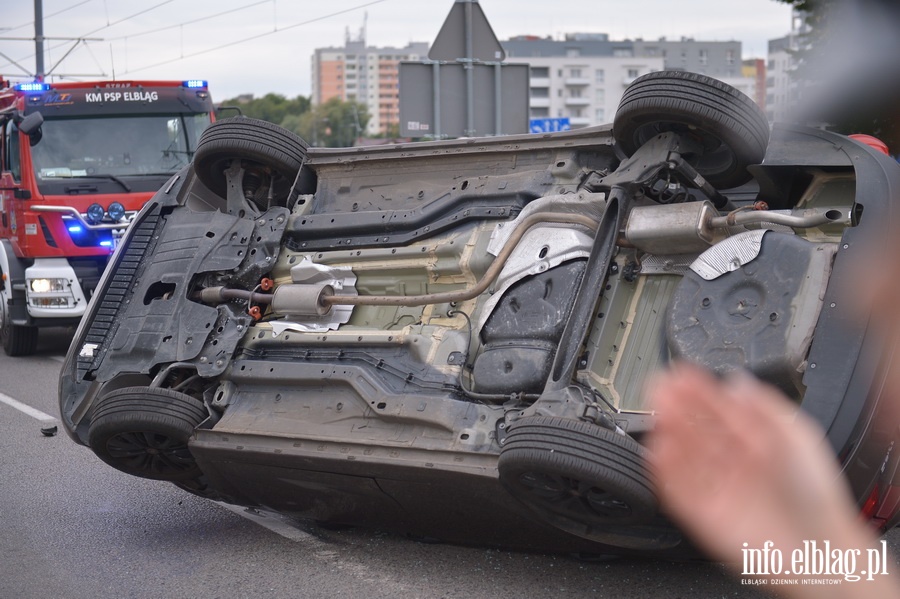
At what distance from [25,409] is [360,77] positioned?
189944mm

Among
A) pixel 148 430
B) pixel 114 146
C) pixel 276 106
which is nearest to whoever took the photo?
pixel 148 430

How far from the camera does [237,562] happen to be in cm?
475

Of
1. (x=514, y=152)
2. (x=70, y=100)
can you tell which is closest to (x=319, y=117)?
(x=70, y=100)

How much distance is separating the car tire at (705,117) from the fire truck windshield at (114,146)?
7858mm

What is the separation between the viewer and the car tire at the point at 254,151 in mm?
5676

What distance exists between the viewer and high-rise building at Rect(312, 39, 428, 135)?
606 feet

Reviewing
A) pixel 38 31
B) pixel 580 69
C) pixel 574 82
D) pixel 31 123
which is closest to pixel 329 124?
pixel 574 82

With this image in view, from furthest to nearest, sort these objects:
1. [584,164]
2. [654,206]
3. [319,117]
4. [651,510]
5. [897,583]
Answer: [319,117] < [584,164] < [654,206] < [897,583] < [651,510]

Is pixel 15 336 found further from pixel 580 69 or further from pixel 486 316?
pixel 580 69

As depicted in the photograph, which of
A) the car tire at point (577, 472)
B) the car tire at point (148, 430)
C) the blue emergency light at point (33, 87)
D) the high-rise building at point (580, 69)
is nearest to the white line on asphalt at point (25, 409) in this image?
the car tire at point (148, 430)

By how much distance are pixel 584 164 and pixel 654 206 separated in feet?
2.19

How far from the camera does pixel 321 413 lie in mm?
4660

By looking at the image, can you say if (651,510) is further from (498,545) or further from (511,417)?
(498,545)

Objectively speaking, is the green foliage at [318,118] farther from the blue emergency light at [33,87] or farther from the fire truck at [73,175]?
the blue emergency light at [33,87]
